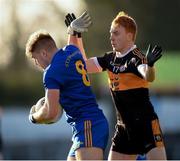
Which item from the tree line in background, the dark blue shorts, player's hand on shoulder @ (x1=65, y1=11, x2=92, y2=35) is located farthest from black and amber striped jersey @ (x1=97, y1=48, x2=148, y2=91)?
the tree line in background

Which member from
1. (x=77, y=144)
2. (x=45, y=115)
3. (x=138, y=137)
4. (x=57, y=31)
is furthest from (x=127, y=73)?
(x=57, y=31)

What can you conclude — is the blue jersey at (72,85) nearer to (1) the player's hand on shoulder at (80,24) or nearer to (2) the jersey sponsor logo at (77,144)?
(2) the jersey sponsor logo at (77,144)

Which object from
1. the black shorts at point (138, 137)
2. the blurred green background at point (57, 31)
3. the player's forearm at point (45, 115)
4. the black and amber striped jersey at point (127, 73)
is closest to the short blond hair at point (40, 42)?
the player's forearm at point (45, 115)

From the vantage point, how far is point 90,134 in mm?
8906

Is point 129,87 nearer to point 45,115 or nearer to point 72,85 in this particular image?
point 72,85

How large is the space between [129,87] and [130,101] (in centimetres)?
16

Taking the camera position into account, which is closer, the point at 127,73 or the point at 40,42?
the point at 40,42

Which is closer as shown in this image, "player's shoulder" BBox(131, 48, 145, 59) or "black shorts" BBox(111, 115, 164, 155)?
"player's shoulder" BBox(131, 48, 145, 59)

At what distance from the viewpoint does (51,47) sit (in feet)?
29.3

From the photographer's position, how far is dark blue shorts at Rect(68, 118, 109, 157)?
8.89 metres

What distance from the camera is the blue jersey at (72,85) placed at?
29.0ft

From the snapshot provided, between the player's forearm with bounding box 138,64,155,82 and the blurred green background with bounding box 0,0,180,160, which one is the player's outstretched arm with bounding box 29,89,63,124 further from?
the blurred green background with bounding box 0,0,180,160

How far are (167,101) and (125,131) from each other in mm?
15871

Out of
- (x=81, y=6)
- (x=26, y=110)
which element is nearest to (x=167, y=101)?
(x=26, y=110)
